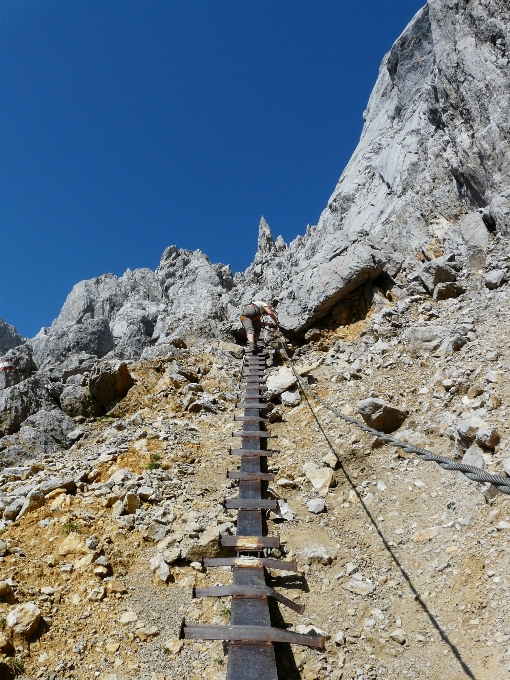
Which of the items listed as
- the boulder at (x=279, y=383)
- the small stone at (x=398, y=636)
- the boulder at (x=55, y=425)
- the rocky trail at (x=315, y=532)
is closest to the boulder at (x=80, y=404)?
the boulder at (x=55, y=425)

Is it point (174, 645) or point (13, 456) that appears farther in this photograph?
point (13, 456)

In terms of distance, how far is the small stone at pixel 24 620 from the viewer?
4250 mm

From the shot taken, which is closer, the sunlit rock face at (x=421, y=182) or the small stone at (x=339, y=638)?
the small stone at (x=339, y=638)

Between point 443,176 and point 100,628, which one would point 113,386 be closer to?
point 100,628

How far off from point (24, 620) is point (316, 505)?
13.5 ft

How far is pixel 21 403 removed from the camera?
13727 mm

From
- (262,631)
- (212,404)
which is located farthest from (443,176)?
(262,631)

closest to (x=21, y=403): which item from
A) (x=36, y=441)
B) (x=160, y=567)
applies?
(x=36, y=441)

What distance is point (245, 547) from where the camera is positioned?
5.43m

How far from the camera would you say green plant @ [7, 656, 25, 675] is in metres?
3.92

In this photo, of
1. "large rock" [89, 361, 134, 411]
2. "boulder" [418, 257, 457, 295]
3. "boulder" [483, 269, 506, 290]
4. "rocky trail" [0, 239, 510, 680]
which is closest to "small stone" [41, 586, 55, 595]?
"rocky trail" [0, 239, 510, 680]

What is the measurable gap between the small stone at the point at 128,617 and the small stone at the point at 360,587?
2537 mm

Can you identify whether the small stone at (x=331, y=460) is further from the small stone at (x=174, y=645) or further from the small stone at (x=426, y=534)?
the small stone at (x=174, y=645)

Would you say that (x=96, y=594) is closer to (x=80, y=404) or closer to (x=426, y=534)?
(x=426, y=534)
